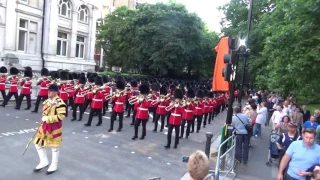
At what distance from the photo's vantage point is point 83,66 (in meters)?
31.0

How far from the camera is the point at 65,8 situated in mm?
28594

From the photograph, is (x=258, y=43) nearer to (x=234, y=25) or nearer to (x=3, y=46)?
→ (x=234, y=25)

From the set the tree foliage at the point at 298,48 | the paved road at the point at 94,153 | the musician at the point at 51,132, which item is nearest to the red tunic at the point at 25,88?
the paved road at the point at 94,153

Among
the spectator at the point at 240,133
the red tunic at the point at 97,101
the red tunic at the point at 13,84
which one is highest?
the red tunic at the point at 13,84

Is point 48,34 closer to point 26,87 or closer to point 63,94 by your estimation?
point 26,87

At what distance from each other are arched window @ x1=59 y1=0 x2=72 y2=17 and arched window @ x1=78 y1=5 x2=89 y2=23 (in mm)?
1457

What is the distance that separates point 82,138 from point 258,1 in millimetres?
25273

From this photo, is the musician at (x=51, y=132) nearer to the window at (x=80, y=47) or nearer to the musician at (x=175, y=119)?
the musician at (x=175, y=119)

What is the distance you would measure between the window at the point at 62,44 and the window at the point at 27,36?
8.76 ft

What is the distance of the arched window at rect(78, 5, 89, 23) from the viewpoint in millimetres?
30375

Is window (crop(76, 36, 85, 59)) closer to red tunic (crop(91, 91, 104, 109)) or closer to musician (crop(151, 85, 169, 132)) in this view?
musician (crop(151, 85, 169, 132))

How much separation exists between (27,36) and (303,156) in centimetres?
2446

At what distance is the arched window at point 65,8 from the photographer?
92.0 feet

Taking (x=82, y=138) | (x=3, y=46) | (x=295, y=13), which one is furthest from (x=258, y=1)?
(x=82, y=138)
